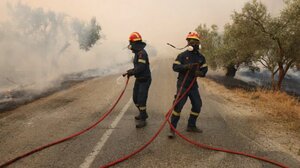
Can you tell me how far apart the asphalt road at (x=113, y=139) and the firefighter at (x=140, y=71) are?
0.51 metres

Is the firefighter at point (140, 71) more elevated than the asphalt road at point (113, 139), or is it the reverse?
the firefighter at point (140, 71)

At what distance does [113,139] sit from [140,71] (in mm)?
1645

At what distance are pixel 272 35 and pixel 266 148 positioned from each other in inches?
559

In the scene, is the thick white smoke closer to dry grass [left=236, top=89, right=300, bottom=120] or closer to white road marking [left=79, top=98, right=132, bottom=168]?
dry grass [left=236, top=89, right=300, bottom=120]

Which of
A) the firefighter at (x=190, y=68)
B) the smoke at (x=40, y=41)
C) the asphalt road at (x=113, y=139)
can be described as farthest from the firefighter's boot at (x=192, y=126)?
the smoke at (x=40, y=41)

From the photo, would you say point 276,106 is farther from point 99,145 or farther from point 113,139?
point 99,145

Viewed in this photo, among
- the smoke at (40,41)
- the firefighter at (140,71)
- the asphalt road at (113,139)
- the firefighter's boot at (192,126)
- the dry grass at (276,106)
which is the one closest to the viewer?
the asphalt road at (113,139)

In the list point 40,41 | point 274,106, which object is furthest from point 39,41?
point 274,106

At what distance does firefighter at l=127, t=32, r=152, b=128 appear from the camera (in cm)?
657

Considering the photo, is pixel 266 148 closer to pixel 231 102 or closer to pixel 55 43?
pixel 231 102

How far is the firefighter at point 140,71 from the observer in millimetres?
6574

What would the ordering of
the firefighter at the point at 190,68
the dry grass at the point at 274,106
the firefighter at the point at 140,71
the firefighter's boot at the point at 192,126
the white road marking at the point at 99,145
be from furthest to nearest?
the dry grass at the point at 274,106, the firefighter at the point at 140,71, the firefighter's boot at the point at 192,126, the firefighter at the point at 190,68, the white road marking at the point at 99,145

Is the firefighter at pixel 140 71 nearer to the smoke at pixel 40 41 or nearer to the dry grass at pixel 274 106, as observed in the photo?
Result: the dry grass at pixel 274 106

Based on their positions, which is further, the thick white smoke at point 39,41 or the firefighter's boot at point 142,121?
the thick white smoke at point 39,41
